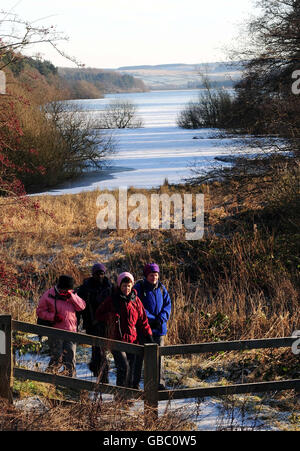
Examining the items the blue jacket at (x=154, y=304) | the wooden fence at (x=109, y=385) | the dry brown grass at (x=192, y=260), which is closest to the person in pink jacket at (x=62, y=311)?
the blue jacket at (x=154, y=304)

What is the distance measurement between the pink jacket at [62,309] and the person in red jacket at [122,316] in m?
0.32

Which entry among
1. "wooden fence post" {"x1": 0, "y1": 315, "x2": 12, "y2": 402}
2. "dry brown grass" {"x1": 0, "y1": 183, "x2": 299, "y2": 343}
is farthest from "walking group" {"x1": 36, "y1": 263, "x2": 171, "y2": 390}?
"dry brown grass" {"x1": 0, "y1": 183, "x2": 299, "y2": 343}

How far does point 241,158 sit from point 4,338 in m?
13.5

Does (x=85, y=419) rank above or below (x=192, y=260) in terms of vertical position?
above

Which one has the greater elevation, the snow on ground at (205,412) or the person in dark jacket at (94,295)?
the person in dark jacket at (94,295)

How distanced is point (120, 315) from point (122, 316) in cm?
2

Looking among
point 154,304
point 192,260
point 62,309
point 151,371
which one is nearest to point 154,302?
point 154,304

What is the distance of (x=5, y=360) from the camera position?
5680 millimetres

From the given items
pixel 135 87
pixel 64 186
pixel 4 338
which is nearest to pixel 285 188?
pixel 4 338

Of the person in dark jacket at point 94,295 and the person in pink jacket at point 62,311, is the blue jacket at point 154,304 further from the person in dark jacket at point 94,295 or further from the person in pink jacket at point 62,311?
the person in pink jacket at point 62,311

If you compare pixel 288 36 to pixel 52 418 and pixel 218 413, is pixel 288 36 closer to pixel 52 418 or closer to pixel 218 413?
pixel 218 413

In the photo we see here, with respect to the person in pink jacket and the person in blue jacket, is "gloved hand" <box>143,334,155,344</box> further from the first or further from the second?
the person in pink jacket

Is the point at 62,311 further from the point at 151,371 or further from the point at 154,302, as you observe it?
the point at 151,371

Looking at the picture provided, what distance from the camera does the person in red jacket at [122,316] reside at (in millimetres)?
6461
